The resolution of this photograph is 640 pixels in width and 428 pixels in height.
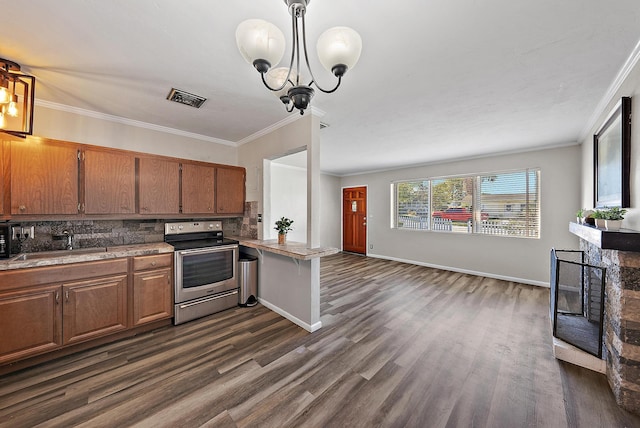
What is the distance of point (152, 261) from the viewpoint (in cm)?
260

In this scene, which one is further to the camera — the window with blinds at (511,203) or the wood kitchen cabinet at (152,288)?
the window with blinds at (511,203)

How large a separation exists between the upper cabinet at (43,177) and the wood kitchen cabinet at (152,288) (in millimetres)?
908

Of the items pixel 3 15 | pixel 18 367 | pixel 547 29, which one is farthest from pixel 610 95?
pixel 18 367

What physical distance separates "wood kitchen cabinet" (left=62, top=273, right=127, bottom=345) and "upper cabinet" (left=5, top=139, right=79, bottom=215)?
838 mm

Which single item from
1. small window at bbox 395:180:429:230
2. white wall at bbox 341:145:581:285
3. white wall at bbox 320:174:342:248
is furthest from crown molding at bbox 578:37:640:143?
white wall at bbox 320:174:342:248

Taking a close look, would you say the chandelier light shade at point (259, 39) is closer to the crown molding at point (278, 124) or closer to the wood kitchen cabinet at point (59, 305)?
the crown molding at point (278, 124)

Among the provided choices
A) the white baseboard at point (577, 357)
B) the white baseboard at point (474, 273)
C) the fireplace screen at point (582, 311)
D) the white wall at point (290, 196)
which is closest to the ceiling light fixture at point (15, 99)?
the white wall at point (290, 196)

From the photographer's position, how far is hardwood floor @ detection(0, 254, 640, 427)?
61.2 inches

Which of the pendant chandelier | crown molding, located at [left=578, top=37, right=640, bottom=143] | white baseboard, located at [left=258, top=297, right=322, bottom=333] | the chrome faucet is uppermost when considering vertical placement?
crown molding, located at [left=578, top=37, right=640, bottom=143]

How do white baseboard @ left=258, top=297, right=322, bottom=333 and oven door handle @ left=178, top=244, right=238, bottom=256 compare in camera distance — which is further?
oven door handle @ left=178, top=244, right=238, bottom=256

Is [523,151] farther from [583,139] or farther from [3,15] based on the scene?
[3,15]

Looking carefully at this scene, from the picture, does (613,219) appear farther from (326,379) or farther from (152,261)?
(152,261)

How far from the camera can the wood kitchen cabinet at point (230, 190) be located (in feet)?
11.6

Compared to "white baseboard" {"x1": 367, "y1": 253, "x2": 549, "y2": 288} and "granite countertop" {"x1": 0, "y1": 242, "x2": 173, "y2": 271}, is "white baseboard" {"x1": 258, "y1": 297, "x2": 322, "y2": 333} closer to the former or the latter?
"granite countertop" {"x1": 0, "y1": 242, "x2": 173, "y2": 271}
